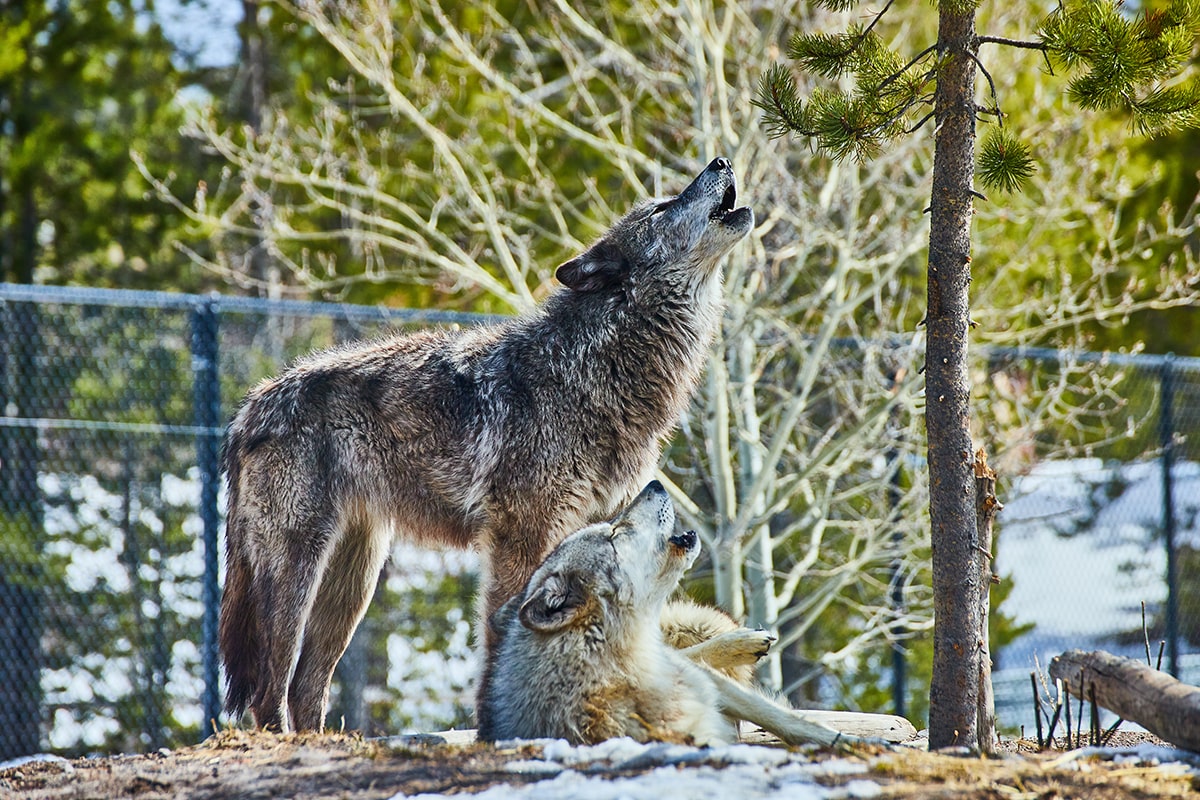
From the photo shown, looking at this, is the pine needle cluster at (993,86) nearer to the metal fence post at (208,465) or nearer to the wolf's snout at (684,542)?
the wolf's snout at (684,542)

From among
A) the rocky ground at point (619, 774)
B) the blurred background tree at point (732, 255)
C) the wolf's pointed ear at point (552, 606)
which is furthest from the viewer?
the blurred background tree at point (732, 255)

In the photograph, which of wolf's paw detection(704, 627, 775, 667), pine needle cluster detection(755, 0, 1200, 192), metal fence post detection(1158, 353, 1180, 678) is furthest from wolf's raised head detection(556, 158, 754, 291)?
metal fence post detection(1158, 353, 1180, 678)

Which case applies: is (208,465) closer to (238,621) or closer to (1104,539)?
(238,621)

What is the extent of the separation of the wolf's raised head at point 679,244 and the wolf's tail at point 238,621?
182 centimetres

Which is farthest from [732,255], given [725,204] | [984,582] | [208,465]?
[984,582]

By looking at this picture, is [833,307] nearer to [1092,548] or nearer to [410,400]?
[410,400]

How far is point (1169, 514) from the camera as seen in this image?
10422mm

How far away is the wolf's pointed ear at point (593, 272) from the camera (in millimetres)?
5410

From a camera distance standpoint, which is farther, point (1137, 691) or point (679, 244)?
point (679, 244)

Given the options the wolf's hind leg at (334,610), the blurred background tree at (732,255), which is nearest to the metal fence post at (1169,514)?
the blurred background tree at (732,255)

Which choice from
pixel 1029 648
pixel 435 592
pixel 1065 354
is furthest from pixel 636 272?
pixel 1029 648

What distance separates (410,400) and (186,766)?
5.99 feet

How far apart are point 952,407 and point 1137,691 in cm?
108

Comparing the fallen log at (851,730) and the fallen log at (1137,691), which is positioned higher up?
the fallen log at (1137,691)
